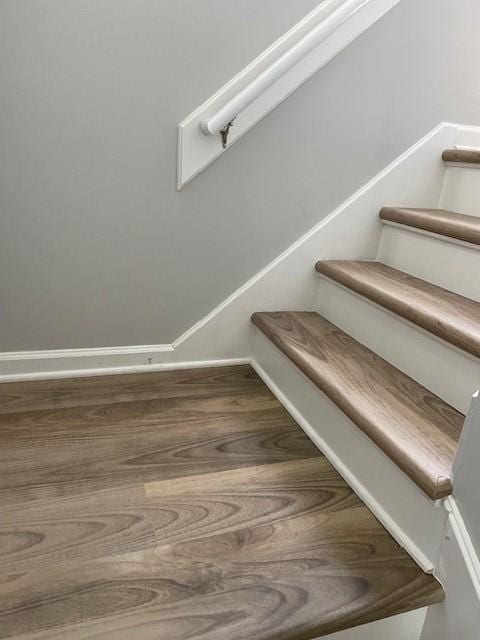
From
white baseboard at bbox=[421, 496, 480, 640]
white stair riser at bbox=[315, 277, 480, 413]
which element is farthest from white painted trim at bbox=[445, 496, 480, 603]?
white stair riser at bbox=[315, 277, 480, 413]

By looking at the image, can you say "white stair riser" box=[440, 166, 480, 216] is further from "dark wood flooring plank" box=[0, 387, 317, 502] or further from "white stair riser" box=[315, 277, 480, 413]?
"dark wood flooring plank" box=[0, 387, 317, 502]

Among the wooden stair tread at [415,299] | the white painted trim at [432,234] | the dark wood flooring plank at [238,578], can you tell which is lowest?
the dark wood flooring plank at [238,578]

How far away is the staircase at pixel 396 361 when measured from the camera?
92 cm

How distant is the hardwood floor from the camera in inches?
29.8

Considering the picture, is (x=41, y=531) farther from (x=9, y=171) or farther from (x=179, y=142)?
(x=179, y=142)

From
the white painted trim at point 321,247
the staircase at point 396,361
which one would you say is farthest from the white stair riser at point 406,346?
the white painted trim at point 321,247

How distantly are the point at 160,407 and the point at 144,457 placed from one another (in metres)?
0.22

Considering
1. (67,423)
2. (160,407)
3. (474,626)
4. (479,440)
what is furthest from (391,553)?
(67,423)

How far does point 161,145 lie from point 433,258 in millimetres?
824

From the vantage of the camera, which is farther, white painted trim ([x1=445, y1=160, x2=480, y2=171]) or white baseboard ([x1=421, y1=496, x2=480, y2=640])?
white painted trim ([x1=445, y1=160, x2=480, y2=171])

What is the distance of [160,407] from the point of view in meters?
1.32

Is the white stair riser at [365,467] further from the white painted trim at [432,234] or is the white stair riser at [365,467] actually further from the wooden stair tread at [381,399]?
the white painted trim at [432,234]

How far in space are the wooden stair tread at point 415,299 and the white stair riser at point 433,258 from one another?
0.03 meters

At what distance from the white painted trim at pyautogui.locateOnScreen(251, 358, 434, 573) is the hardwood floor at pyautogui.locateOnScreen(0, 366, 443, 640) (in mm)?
16
